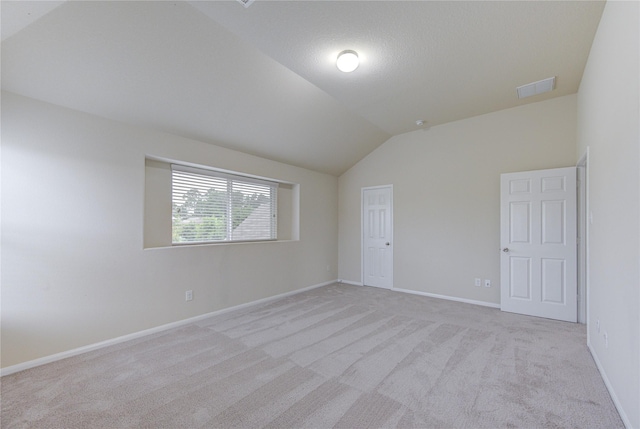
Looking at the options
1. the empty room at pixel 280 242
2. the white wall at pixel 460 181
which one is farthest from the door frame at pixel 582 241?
the white wall at pixel 460 181

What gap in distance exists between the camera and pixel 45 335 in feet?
8.16

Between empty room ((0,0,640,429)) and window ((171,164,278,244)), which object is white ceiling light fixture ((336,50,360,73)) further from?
window ((171,164,278,244))

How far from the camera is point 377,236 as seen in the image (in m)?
5.48

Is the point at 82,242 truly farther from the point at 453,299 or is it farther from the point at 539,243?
the point at 539,243

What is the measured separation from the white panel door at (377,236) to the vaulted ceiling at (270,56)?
6.78ft

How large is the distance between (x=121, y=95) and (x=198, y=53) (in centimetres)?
88

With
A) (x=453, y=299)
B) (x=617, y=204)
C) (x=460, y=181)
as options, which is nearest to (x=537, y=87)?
(x=460, y=181)

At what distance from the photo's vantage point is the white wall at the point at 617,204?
1590 millimetres

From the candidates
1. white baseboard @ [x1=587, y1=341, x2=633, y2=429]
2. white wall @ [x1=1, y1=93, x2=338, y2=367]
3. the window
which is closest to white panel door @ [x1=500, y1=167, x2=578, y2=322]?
white baseboard @ [x1=587, y1=341, x2=633, y2=429]

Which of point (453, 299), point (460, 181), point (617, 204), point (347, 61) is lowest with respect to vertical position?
point (453, 299)

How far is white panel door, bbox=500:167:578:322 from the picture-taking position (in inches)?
140

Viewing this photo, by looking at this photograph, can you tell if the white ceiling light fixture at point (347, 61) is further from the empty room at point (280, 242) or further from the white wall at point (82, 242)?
the white wall at point (82, 242)

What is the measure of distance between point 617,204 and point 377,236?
3743mm

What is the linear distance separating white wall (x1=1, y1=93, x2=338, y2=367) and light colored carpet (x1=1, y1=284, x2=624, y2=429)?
31 centimetres
